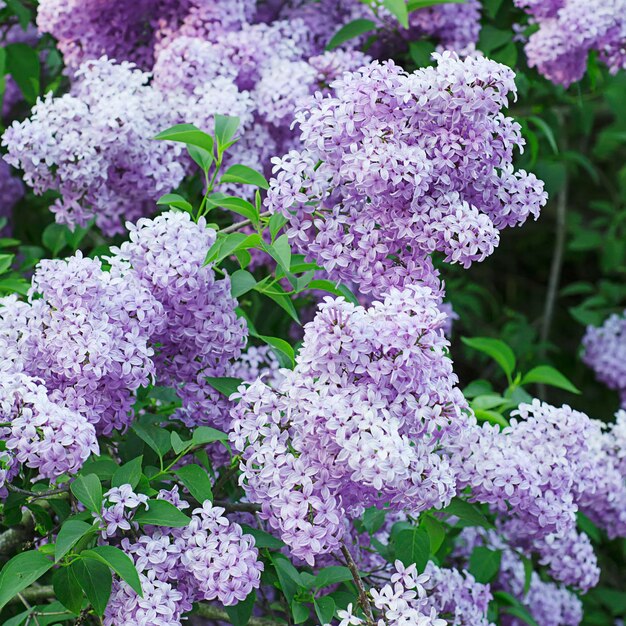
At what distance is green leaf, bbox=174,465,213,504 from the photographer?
1910 millimetres

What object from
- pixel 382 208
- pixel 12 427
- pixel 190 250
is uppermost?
pixel 382 208

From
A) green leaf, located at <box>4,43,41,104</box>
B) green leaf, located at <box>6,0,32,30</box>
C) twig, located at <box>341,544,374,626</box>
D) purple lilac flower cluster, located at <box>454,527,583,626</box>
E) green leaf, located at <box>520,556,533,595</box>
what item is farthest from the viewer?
green leaf, located at <box>4,43,41,104</box>

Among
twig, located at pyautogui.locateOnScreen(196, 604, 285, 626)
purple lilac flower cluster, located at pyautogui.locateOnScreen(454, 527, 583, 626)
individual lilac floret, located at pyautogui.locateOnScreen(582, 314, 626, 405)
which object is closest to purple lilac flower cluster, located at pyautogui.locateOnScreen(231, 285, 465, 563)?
twig, located at pyautogui.locateOnScreen(196, 604, 285, 626)

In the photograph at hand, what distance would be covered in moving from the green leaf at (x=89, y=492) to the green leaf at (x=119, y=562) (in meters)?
0.08

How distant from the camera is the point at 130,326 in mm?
1960

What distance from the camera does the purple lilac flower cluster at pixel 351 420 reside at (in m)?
1.69

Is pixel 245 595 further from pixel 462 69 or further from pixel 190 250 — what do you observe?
pixel 462 69

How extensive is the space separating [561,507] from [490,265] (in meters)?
3.59

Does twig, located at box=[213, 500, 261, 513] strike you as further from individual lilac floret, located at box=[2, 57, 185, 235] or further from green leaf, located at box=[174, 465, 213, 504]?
individual lilac floret, located at box=[2, 57, 185, 235]

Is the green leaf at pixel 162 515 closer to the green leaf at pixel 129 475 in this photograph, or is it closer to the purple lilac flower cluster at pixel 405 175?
the green leaf at pixel 129 475

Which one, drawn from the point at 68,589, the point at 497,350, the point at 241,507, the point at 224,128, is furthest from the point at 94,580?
the point at 497,350

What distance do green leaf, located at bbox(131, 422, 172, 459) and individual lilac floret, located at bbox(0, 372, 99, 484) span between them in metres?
0.22

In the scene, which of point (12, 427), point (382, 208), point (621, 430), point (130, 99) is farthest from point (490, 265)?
point (12, 427)

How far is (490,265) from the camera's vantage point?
566 cm
